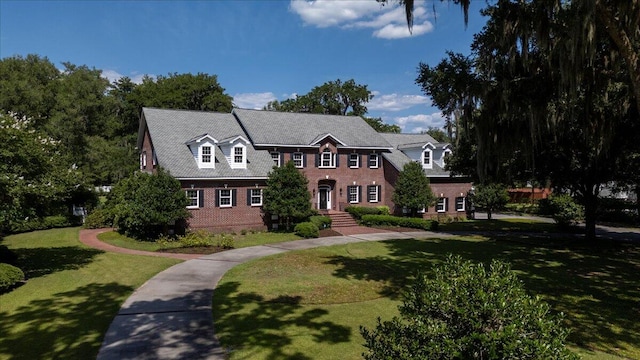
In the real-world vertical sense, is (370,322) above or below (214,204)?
below

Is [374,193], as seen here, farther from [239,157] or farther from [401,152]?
[239,157]

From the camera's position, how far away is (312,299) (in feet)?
40.1

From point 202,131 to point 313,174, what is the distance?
9.91 meters

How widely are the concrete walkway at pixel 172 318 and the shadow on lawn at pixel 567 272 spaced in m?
5.64

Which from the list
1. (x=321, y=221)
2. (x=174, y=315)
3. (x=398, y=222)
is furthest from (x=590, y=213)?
(x=174, y=315)

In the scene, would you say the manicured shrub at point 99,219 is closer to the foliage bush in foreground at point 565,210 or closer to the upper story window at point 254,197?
the upper story window at point 254,197

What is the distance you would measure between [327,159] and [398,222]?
8.36 metres

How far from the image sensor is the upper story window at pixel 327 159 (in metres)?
33.2

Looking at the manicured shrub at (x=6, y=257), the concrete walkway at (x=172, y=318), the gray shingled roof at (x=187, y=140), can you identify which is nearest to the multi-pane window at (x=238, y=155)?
the gray shingled roof at (x=187, y=140)

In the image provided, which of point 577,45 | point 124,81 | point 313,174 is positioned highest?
point 124,81

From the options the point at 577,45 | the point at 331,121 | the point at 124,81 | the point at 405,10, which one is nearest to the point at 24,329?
the point at 405,10

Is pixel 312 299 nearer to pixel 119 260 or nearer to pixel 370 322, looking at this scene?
pixel 370 322

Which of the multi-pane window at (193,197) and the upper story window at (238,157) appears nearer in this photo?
the multi-pane window at (193,197)

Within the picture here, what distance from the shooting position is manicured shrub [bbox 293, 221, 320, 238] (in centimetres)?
2539
